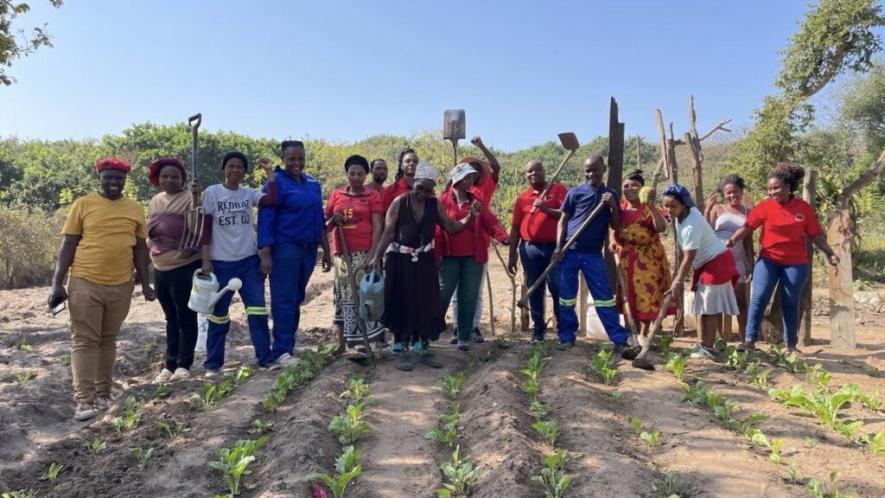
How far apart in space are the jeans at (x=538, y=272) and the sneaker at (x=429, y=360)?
118 centimetres

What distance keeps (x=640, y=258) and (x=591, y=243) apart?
0.53 m

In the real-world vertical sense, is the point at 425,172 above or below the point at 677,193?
above

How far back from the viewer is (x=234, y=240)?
16.1ft

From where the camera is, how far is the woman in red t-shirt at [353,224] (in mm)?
5172

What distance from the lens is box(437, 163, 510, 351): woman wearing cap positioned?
532 centimetres

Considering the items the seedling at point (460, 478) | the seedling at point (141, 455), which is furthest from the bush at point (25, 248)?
the seedling at point (460, 478)

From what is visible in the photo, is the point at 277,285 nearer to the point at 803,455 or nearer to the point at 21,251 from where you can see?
the point at 803,455

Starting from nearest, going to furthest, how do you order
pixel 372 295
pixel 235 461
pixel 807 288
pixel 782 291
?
pixel 235 461, pixel 372 295, pixel 782 291, pixel 807 288

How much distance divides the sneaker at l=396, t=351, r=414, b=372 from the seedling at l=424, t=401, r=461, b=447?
96 cm

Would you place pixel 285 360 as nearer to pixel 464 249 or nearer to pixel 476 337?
pixel 464 249

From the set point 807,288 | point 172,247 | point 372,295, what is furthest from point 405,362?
point 807,288

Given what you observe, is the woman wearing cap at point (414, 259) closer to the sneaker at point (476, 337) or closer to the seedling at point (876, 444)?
the sneaker at point (476, 337)

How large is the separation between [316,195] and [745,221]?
13.0 feet

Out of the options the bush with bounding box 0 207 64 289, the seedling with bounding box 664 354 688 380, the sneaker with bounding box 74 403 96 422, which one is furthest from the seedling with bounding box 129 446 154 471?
the bush with bounding box 0 207 64 289
